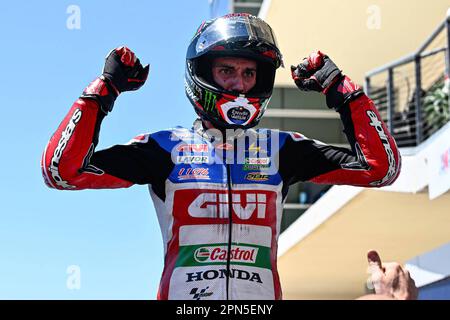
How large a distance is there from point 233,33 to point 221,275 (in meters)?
1.21

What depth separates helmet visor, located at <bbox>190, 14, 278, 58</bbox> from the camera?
16.8 feet

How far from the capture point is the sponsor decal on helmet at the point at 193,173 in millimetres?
4969

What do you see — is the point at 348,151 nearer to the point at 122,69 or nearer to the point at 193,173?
the point at 193,173

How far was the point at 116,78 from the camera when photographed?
5023mm

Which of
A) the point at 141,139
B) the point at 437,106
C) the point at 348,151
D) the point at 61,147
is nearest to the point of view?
the point at 61,147

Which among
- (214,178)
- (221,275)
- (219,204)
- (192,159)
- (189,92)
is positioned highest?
(189,92)

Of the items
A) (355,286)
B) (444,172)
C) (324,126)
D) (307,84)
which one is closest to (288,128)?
(324,126)

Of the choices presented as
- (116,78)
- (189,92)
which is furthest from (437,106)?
(116,78)

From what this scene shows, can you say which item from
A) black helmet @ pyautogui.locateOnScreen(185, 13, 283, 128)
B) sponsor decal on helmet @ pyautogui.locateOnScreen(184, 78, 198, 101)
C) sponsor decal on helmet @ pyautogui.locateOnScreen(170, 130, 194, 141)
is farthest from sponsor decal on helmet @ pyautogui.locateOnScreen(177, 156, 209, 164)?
sponsor decal on helmet @ pyautogui.locateOnScreen(184, 78, 198, 101)

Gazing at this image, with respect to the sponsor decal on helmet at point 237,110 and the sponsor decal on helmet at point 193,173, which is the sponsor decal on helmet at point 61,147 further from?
the sponsor decal on helmet at point 237,110

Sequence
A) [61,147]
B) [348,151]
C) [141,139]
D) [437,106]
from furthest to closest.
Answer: [437,106]
[348,151]
[141,139]
[61,147]

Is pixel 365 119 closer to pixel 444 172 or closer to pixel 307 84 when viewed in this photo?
pixel 307 84

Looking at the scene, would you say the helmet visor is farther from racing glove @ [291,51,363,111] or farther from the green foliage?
the green foliage
